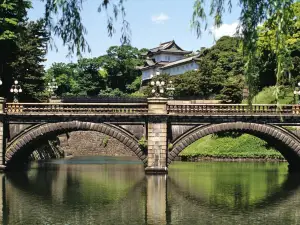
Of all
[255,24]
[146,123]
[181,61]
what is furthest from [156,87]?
[181,61]

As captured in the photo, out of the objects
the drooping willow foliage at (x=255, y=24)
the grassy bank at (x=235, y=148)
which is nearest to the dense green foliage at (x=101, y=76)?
the grassy bank at (x=235, y=148)

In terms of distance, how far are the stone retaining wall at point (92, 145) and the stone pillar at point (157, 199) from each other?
41.8 m

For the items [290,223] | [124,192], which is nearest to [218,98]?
[124,192]

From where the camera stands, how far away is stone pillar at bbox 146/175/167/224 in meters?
22.5

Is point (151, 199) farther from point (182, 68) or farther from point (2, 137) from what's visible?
point (182, 68)

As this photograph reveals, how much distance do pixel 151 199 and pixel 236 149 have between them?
3452 centimetres

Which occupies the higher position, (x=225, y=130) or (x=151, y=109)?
(x=151, y=109)

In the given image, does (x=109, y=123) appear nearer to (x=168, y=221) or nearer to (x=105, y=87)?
(x=168, y=221)

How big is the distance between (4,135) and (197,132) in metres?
14.7

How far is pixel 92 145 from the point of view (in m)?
82.8

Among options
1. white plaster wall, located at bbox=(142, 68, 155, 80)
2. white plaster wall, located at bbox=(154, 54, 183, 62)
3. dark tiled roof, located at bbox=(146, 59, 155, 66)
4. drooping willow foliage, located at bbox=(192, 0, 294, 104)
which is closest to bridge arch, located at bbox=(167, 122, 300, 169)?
drooping willow foliage, located at bbox=(192, 0, 294, 104)

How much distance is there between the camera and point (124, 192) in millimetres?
31656

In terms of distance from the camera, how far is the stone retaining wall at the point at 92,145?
80.5m

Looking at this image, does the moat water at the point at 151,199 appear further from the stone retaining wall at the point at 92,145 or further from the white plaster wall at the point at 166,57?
the white plaster wall at the point at 166,57
